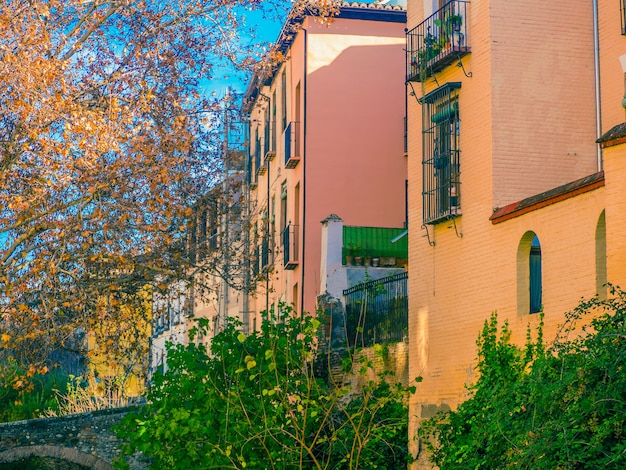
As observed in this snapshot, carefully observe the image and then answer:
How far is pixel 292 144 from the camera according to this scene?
29594 millimetres

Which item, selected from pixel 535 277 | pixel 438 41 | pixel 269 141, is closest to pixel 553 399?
pixel 535 277

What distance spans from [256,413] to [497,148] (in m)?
5.13

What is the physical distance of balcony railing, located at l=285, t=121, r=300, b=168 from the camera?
29297 millimetres

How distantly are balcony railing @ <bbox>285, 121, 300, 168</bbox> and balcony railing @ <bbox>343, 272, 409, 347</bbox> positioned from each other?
6484 mm

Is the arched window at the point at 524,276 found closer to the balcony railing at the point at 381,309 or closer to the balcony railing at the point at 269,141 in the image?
the balcony railing at the point at 381,309

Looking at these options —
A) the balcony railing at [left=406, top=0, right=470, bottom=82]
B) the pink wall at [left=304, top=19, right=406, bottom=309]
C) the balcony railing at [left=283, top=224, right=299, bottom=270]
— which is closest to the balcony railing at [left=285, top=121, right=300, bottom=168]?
the pink wall at [left=304, top=19, right=406, bottom=309]

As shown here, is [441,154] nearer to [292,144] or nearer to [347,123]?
[347,123]

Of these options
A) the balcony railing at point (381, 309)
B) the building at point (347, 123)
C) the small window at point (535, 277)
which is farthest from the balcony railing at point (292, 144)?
the small window at point (535, 277)

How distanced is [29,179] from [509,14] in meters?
7.25

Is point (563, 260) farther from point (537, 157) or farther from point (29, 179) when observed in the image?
point (29, 179)

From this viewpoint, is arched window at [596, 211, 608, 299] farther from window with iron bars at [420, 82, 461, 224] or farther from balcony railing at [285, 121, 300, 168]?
balcony railing at [285, 121, 300, 168]

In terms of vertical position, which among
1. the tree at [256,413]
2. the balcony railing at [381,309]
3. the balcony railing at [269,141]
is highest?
the balcony railing at [269,141]

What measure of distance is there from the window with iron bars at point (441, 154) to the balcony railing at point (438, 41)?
1.34ft

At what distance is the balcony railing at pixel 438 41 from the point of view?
57.2 feet
